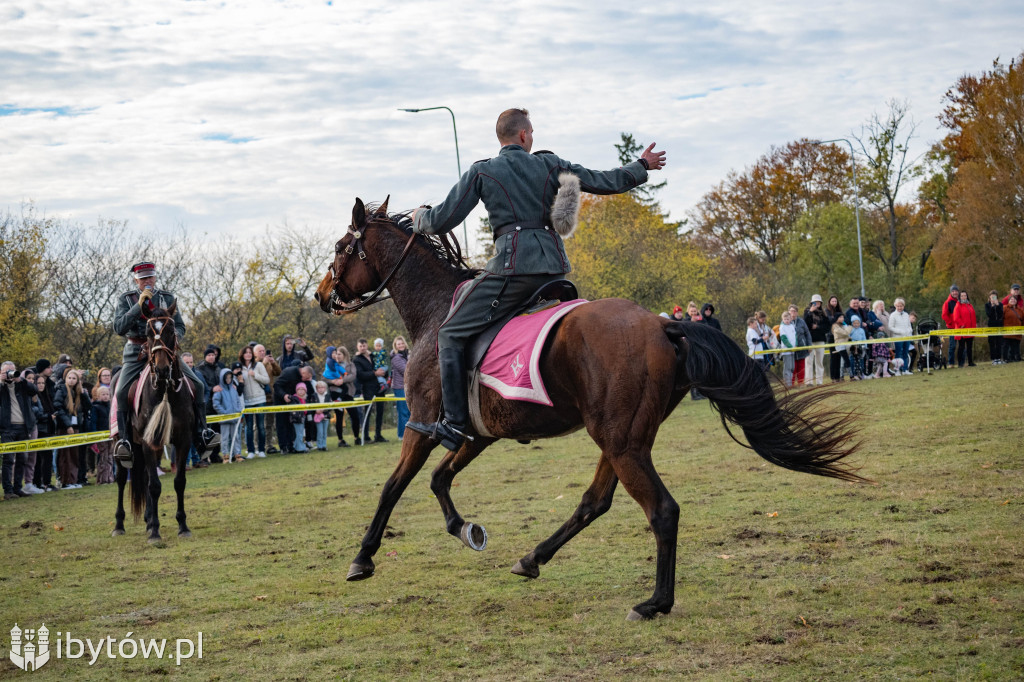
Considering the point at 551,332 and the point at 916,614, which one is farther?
the point at 551,332

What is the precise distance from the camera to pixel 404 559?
7918 millimetres

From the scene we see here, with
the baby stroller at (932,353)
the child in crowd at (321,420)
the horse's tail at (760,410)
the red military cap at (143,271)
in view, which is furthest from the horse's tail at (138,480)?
the baby stroller at (932,353)

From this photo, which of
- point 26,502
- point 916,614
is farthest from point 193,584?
point 26,502

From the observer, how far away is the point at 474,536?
6.71m

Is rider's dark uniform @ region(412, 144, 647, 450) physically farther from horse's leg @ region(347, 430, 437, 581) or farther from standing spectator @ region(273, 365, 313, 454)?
standing spectator @ region(273, 365, 313, 454)

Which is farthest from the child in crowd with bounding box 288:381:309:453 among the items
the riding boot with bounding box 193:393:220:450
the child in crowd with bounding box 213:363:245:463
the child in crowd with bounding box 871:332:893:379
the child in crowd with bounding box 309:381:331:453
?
the child in crowd with bounding box 871:332:893:379

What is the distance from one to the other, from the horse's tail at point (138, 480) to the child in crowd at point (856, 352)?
63.2 feet

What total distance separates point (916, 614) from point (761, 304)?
4063 cm

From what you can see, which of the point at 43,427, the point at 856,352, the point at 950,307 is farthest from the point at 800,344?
the point at 43,427

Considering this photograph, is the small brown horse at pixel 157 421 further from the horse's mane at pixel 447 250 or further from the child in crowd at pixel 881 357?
the child in crowd at pixel 881 357

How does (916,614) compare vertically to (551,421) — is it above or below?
below

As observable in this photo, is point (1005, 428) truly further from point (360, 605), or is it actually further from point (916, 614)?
point (360, 605)

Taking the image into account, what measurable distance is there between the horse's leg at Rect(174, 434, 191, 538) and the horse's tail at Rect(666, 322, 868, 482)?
658cm

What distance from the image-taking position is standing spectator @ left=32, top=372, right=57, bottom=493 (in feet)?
53.5
